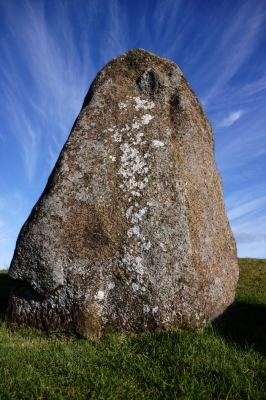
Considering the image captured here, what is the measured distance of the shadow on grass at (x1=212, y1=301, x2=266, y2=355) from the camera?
17.6 feet

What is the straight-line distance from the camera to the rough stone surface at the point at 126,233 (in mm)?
5527

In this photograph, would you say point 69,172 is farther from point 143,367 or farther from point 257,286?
point 257,286

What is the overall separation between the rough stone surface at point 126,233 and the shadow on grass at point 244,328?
0.23 metres

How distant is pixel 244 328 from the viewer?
233 inches

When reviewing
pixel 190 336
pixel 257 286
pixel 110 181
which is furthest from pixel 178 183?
pixel 257 286

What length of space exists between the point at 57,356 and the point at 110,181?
9.01 feet

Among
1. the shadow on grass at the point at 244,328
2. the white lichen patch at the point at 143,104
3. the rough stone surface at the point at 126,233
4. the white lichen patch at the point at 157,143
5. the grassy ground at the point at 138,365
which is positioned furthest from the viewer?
the white lichen patch at the point at 143,104

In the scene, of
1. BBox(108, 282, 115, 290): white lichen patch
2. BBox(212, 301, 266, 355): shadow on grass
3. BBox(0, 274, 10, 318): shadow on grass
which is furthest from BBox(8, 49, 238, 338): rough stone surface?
BBox(0, 274, 10, 318): shadow on grass

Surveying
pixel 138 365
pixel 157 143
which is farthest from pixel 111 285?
pixel 157 143

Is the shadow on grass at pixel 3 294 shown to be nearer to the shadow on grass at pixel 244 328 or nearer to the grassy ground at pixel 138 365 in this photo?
the grassy ground at pixel 138 365

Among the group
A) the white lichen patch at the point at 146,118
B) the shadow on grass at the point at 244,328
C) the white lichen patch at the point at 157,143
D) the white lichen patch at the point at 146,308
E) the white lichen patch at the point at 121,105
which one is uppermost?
the white lichen patch at the point at 121,105

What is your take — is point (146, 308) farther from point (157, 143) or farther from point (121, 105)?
point (121, 105)

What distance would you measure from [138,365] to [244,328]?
2280 millimetres

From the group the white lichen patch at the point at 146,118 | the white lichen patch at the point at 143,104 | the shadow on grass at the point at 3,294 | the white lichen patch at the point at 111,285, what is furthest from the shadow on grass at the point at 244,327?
the white lichen patch at the point at 143,104
